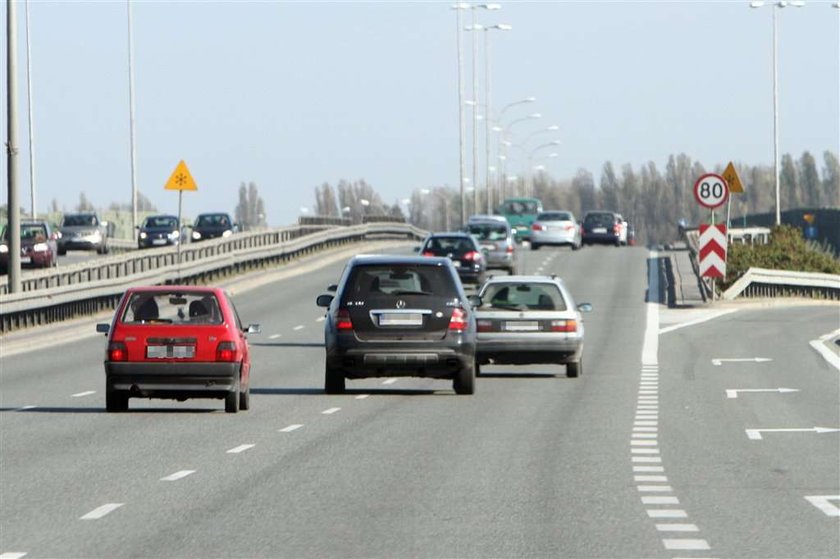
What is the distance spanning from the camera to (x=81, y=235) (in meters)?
75.0

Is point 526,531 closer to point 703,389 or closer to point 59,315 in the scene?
point 703,389

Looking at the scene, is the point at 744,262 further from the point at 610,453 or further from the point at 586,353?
the point at 610,453

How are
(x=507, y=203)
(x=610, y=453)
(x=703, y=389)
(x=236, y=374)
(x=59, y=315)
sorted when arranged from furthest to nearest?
1. (x=507, y=203)
2. (x=59, y=315)
3. (x=703, y=389)
4. (x=236, y=374)
5. (x=610, y=453)

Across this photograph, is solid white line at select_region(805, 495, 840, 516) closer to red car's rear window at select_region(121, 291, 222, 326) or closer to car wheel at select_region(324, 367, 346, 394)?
red car's rear window at select_region(121, 291, 222, 326)

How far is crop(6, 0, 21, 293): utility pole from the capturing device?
38.4m

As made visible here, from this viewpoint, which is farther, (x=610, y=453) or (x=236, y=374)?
(x=236, y=374)

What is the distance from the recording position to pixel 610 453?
18266 mm

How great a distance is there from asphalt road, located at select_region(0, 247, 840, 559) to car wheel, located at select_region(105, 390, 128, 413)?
28 cm

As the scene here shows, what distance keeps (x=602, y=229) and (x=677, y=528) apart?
70151 mm

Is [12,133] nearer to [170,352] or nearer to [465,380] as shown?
[465,380]

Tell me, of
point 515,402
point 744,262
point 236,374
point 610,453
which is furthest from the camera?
point 744,262

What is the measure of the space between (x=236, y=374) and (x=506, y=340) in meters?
7.54

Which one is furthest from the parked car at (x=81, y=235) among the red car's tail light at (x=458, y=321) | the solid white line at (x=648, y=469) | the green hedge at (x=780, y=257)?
the solid white line at (x=648, y=469)

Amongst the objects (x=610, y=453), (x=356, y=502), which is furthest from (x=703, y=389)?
(x=356, y=502)
